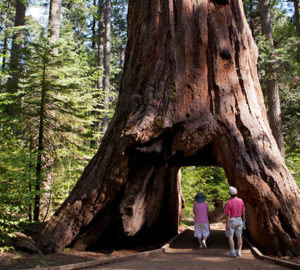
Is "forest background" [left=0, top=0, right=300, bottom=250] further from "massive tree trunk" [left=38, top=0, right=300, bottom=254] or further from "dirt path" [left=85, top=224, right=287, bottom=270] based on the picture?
"dirt path" [left=85, top=224, right=287, bottom=270]

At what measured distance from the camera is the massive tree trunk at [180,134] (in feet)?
21.4

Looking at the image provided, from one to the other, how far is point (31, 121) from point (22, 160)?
2238 millimetres

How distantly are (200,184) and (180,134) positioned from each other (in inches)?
330

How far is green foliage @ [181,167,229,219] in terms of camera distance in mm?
13625

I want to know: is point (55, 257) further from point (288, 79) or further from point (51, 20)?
point (288, 79)

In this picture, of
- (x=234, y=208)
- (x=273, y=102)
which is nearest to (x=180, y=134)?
(x=234, y=208)

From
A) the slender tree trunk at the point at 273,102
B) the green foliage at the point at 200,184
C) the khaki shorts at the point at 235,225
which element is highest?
the slender tree trunk at the point at 273,102

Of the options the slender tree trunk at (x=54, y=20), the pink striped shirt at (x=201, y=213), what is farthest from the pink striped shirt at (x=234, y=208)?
the slender tree trunk at (x=54, y=20)

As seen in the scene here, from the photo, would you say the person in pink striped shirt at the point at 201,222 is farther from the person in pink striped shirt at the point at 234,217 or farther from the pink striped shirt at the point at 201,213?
the person in pink striped shirt at the point at 234,217

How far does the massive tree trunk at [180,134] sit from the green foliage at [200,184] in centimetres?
496

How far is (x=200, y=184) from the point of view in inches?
582

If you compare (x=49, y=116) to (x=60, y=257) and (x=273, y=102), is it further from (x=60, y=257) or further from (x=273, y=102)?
(x=273, y=102)

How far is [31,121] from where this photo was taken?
29.2 ft

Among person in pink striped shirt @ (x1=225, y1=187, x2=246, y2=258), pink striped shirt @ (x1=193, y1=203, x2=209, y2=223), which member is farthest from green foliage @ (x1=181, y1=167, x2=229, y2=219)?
person in pink striped shirt @ (x1=225, y1=187, x2=246, y2=258)
